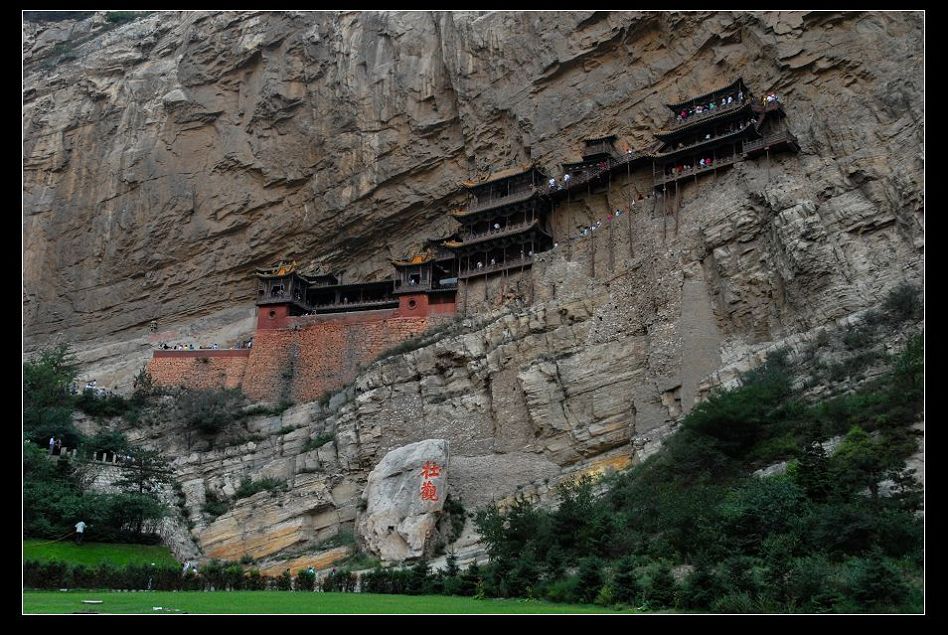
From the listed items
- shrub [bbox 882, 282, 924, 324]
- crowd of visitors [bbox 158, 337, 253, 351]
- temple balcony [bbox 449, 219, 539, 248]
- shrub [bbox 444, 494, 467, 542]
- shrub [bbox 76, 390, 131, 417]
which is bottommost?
shrub [bbox 444, 494, 467, 542]

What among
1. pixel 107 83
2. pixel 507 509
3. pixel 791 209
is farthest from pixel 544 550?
pixel 107 83

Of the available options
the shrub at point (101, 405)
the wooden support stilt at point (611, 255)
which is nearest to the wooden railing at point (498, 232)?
the wooden support stilt at point (611, 255)

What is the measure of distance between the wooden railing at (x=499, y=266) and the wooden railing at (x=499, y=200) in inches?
120

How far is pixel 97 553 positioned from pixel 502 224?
2075 cm

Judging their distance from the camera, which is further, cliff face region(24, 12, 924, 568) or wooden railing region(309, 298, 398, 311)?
wooden railing region(309, 298, 398, 311)

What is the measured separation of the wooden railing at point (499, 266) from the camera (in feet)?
114

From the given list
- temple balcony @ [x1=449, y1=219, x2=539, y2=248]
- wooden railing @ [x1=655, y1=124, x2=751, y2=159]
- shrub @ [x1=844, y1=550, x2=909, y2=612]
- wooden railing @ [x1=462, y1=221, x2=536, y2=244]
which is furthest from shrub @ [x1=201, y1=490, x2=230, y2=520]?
shrub @ [x1=844, y1=550, x2=909, y2=612]

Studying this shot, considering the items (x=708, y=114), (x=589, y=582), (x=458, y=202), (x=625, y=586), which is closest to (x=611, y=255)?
(x=708, y=114)

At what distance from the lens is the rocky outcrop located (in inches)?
979

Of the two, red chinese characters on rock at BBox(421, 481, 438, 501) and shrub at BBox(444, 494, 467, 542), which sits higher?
red chinese characters on rock at BBox(421, 481, 438, 501)

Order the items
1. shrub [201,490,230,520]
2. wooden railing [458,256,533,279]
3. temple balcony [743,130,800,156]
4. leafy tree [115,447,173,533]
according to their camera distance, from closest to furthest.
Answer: leafy tree [115,447,173,533], shrub [201,490,230,520], temple balcony [743,130,800,156], wooden railing [458,256,533,279]

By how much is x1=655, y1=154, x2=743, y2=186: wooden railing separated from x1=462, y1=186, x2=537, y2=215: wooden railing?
6258 millimetres

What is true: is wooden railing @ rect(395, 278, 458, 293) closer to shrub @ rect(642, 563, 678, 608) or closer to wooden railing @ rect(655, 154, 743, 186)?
wooden railing @ rect(655, 154, 743, 186)

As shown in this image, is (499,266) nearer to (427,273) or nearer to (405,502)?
(427,273)
